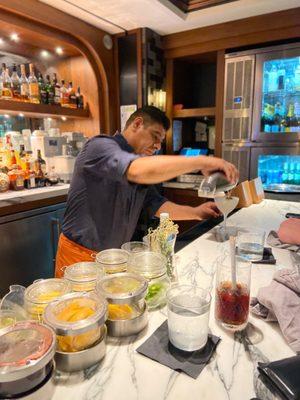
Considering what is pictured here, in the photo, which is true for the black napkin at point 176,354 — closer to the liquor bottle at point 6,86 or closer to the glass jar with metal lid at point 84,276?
the glass jar with metal lid at point 84,276

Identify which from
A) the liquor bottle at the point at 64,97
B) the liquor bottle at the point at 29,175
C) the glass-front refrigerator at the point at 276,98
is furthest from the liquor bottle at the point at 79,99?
the glass-front refrigerator at the point at 276,98

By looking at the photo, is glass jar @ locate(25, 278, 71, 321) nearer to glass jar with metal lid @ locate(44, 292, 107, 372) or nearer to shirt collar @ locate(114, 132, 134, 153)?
glass jar with metal lid @ locate(44, 292, 107, 372)

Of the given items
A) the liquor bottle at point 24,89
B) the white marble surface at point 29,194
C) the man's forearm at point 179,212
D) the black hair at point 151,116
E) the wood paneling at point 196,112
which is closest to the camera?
the black hair at point 151,116

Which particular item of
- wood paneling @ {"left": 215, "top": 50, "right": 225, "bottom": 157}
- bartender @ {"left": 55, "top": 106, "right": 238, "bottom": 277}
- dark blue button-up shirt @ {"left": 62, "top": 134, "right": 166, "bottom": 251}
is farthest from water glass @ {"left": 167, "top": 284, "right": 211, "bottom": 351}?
wood paneling @ {"left": 215, "top": 50, "right": 225, "bottom": 157}

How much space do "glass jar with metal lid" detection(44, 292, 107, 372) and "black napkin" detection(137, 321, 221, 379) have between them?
0.34 feet

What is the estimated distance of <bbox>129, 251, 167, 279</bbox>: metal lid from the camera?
0.82m

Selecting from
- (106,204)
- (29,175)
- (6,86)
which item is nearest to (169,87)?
(6,86)

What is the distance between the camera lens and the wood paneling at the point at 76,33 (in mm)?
2228

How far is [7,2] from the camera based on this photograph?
210 cm

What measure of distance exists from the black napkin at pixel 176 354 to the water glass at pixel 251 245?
538 mm

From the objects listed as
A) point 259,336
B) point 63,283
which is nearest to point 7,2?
point 63,283

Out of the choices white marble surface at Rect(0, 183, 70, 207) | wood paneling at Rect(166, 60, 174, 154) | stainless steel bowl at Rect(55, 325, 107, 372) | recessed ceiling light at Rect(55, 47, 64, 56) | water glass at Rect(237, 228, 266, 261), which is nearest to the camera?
stainless steel bowl at Rect(55, 325, 107, 372)

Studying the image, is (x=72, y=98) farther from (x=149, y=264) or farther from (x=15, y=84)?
(x=149, y=264)

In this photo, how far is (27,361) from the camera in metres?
0.49
